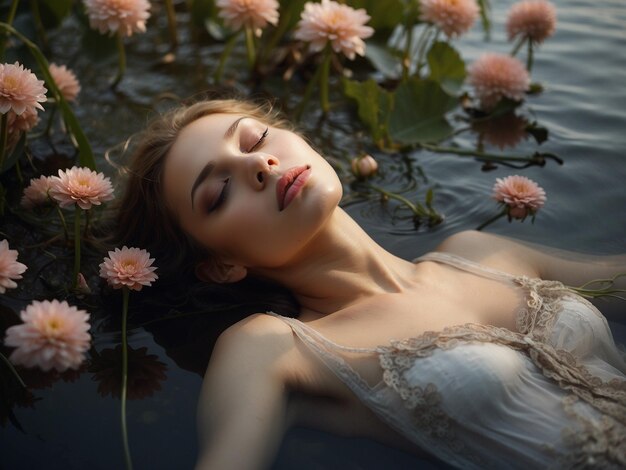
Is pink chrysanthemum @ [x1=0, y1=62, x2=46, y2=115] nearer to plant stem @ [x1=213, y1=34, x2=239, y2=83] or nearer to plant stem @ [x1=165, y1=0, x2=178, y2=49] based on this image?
plant stem @ [x1=213, y1=34, x2=239, y2=83]

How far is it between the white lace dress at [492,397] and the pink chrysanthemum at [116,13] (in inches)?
37.6

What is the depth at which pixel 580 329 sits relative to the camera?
117 centimetres

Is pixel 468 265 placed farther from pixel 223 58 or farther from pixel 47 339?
pixel 223 58

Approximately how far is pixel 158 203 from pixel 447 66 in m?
1.02

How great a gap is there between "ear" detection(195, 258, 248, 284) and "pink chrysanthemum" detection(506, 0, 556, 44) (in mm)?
1154

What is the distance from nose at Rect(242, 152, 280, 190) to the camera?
1163 millimetres

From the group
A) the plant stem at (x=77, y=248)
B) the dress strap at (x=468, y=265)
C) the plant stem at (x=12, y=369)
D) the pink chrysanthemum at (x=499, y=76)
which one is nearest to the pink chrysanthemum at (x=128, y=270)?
the plant stem at (x=77, y=248)

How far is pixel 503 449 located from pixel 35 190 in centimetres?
94

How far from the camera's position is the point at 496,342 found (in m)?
1.10

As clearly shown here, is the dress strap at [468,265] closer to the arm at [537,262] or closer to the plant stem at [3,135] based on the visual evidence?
the arm at [537,262]

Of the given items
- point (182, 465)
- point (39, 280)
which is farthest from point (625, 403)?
point (39, 280)

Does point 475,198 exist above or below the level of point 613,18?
below

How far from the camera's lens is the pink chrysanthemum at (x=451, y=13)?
1910 millimetres

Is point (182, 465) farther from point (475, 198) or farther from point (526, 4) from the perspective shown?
point (526, 4)
